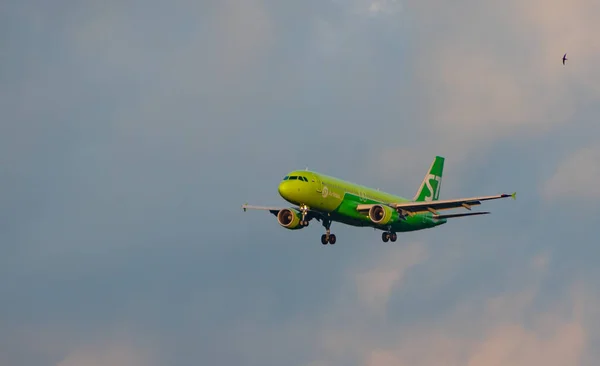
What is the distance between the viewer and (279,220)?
11244 cm

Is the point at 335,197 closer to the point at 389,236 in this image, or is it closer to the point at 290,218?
the point at 290,218

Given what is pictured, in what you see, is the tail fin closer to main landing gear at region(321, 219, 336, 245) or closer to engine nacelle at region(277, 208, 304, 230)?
main landing gear at region(321, 219, 336, 245)

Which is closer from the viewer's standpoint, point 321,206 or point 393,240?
point 321,206

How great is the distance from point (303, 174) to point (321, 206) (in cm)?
327

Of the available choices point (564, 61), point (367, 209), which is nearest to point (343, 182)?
point (367, 209)

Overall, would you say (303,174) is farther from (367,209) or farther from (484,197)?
(484,197)

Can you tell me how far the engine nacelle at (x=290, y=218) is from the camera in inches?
4385

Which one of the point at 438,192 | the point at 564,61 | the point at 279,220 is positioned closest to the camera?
the point at 564,61

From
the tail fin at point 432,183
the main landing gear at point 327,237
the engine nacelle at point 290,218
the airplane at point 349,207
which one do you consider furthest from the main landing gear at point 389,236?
the tail fin at point 432,183

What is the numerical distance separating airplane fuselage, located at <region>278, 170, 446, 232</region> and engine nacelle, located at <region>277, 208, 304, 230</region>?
3.33 meters

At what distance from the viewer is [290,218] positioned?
11162cm

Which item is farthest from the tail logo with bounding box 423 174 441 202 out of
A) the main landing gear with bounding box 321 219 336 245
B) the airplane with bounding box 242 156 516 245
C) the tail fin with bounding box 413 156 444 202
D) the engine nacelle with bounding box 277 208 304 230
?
the engine nacelle with bounding box 277 208 304 230

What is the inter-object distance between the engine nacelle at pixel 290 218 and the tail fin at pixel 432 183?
18621 millimetres

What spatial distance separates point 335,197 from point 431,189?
2349 centimetres
